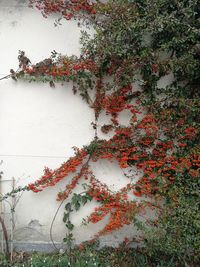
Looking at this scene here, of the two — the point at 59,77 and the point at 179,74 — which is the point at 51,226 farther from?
the point at 179,74

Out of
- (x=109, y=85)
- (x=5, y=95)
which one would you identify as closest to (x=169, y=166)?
(x=109, y=85)

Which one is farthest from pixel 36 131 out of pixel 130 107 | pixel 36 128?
pixel 130 107

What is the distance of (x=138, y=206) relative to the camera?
5375 mm

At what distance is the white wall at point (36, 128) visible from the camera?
566cm

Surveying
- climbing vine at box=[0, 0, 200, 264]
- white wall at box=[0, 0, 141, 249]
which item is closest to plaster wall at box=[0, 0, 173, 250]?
white wall at box=[0, 0, 141, 249]

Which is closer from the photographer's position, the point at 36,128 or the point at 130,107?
the point at 130,107

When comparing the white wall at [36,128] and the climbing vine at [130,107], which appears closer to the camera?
the climbing vine at [130,107]

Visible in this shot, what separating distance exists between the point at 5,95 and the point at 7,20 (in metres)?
1.02

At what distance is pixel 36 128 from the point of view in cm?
572

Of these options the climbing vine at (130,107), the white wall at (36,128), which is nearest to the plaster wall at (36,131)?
the white wall at (36,128)

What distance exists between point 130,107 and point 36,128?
132 cm

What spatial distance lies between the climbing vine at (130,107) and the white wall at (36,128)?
0.13 metres

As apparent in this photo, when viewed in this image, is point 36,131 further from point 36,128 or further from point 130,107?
point 130,107

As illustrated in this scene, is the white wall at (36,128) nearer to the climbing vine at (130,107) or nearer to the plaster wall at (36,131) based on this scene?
the plaster wall at (36,131)
